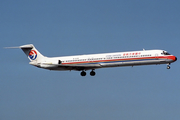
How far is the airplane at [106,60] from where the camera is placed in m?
50.8

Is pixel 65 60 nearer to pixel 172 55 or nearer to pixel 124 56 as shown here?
pixel 124 56

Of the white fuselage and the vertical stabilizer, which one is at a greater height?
the vertical stabilizer

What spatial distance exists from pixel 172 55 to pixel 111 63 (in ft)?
31.2

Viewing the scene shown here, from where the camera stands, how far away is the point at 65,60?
5553cm

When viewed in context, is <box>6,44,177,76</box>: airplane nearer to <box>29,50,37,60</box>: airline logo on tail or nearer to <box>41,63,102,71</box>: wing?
<box>41,63,102,71</box>: wing

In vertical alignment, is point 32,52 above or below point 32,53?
above

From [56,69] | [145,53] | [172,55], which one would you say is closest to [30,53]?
[56,69]

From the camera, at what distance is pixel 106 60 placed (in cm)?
5194

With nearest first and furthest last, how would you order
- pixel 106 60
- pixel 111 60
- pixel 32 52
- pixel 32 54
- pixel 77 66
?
pixel 111 60, pixel 106 60, pixel 77 66, pixel 32 54, pixel 32 52

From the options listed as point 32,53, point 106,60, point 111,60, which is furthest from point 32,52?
point 111,60

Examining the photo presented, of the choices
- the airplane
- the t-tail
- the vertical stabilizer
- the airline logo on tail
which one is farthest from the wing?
the airline logo on tail

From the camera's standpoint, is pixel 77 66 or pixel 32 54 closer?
pixel 77 66

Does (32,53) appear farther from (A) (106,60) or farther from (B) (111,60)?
(B) (111,60)

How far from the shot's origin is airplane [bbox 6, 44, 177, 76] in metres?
50.8
